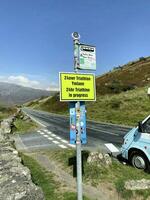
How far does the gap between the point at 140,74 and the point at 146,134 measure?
6248cm

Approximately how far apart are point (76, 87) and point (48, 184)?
366cm

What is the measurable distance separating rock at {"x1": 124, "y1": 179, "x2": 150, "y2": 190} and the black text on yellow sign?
2.75 m

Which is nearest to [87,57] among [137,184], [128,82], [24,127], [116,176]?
[137,184]

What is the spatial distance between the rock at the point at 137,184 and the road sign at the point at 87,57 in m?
3.17

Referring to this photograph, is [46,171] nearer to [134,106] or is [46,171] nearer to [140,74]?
[134,106]

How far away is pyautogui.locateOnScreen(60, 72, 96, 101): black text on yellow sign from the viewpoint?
251 inches

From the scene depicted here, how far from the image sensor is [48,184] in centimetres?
913

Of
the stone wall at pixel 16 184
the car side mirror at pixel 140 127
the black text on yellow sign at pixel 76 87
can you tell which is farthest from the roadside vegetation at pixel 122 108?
the black text on yellow sign at pixel 76 87

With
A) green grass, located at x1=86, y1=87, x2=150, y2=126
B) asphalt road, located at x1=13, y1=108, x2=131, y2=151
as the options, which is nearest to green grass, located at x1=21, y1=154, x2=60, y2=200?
asphalt road, located at x1=13, y1=108, x2=131, y2=151

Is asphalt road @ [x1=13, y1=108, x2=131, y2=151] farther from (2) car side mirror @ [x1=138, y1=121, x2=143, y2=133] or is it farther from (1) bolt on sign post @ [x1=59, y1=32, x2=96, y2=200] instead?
(1) bolt on sign post @ [x1=59, y1=32, x2=96, y2=200]

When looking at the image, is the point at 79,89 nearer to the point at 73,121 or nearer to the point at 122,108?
the point at 73,121

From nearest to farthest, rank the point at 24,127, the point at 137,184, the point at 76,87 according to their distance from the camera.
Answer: the point at 76,87 < the point at 137,184 < the point at 24,127

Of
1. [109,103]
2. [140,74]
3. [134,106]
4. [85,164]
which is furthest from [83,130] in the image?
[140,74]

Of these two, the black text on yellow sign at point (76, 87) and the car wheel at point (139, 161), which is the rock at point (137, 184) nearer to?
the car wheel at point (139, 161)
